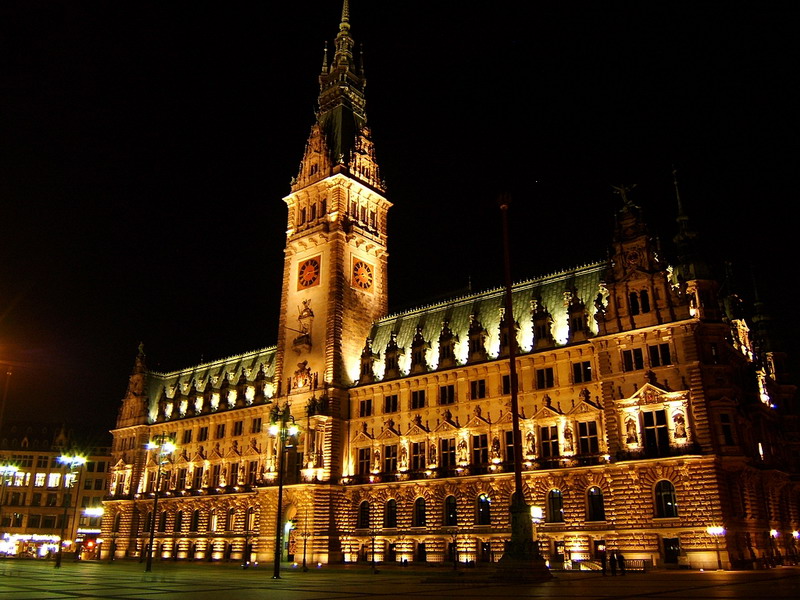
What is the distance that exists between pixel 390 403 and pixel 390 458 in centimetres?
541

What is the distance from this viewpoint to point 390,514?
66438 millimetres

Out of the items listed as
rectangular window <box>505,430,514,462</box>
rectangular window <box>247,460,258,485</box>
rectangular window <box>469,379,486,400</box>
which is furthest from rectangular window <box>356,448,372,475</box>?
rectangular window <box>505,430,514,462</box>

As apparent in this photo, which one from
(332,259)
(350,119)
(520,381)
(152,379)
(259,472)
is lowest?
(259,472)

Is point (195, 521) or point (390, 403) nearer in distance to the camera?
point (390, 403)

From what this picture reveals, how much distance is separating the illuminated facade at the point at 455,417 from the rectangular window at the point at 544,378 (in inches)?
4.5

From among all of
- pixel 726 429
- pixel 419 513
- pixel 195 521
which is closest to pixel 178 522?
pixel 195 521

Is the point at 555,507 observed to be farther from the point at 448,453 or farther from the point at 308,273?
the point at 308,273

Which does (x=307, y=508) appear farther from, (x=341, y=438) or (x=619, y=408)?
(x=619, y=408)

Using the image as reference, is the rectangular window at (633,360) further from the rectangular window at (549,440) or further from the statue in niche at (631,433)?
the rectangular window at (549,440)

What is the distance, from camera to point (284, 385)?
253 feet

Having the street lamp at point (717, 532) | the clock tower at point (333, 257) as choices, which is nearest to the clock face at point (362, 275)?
the clock tower at point (333, 257)

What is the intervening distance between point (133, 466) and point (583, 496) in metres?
64.4

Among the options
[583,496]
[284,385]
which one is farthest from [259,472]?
[583,496]

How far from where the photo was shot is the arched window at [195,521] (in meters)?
83.6
